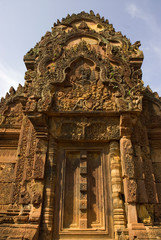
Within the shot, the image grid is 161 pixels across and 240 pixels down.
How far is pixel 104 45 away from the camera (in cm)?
808

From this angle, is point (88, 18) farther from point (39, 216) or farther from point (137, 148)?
point (39, 216)

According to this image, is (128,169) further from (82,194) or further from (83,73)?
(83,73)

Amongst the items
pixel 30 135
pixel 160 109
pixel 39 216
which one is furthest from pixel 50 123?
pixel 160 109

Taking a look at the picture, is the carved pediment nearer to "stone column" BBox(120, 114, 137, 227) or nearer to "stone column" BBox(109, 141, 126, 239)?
"stone column" BBox(120, 114, 137, 227)

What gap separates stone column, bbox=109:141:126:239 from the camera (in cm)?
542

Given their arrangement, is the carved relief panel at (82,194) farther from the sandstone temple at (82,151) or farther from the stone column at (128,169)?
the stone column at (128,169)

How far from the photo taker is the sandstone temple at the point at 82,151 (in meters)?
5.47

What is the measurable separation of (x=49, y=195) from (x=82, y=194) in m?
0.98

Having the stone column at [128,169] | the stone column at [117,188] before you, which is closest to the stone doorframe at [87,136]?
the stone column at [117,188]

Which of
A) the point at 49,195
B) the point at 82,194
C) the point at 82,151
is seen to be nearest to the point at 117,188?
the point at 82,194

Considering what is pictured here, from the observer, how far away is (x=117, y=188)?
19.0ft

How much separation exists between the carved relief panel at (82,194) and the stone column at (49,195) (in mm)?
223

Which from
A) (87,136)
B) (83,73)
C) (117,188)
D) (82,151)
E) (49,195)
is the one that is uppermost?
(83,73)

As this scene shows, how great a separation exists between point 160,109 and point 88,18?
210 inches
